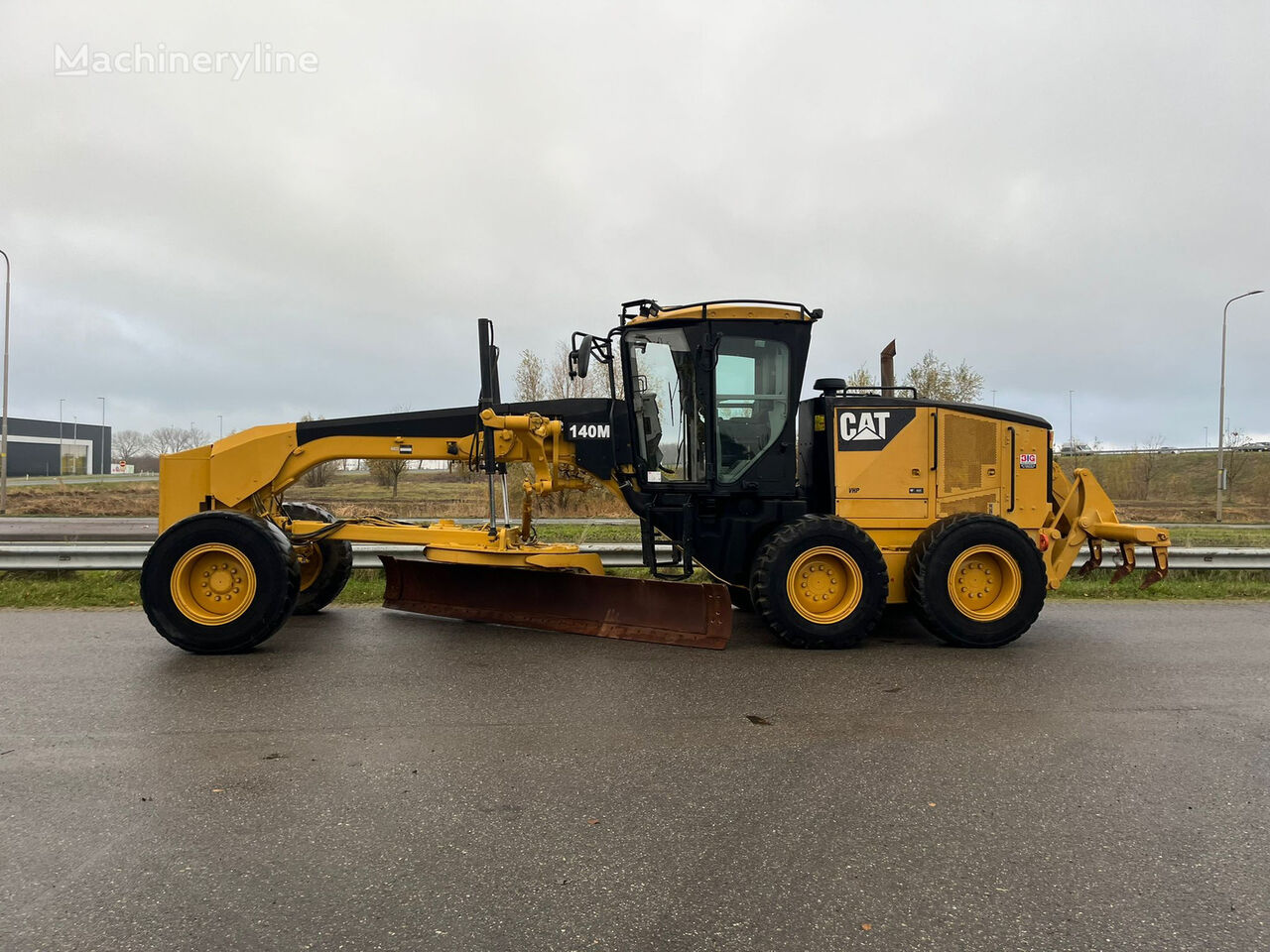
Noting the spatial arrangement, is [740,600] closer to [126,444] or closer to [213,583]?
[213,583]

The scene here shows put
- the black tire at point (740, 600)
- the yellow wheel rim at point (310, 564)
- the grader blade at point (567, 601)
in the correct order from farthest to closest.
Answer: the black tire at point (740, 600) < the yellow wheel rim at point (310, 564) < the grader blade at point (567, 601)

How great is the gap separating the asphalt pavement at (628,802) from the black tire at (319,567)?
5.97ft

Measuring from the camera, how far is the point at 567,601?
659 cm

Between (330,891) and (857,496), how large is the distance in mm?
5215

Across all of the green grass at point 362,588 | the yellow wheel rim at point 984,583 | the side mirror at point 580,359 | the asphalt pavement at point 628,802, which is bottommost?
the asphalt pavement at point 628,802

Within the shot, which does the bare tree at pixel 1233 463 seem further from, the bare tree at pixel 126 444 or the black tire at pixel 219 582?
the bare tree at pixel 126 444

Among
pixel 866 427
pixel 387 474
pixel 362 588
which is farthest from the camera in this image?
pixel 387 474

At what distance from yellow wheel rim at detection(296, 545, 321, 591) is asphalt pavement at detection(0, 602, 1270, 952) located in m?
1.83

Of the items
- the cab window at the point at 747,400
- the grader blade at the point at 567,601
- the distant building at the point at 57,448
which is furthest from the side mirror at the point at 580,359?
the distant building at the point at 57,448

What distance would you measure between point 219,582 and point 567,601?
2707 millimetres

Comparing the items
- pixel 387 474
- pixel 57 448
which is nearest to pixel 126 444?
pixel 57 448

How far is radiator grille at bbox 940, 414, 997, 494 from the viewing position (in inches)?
266

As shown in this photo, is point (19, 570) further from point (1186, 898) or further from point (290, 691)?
point (1186, 898)

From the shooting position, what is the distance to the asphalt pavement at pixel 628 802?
7.96ft
